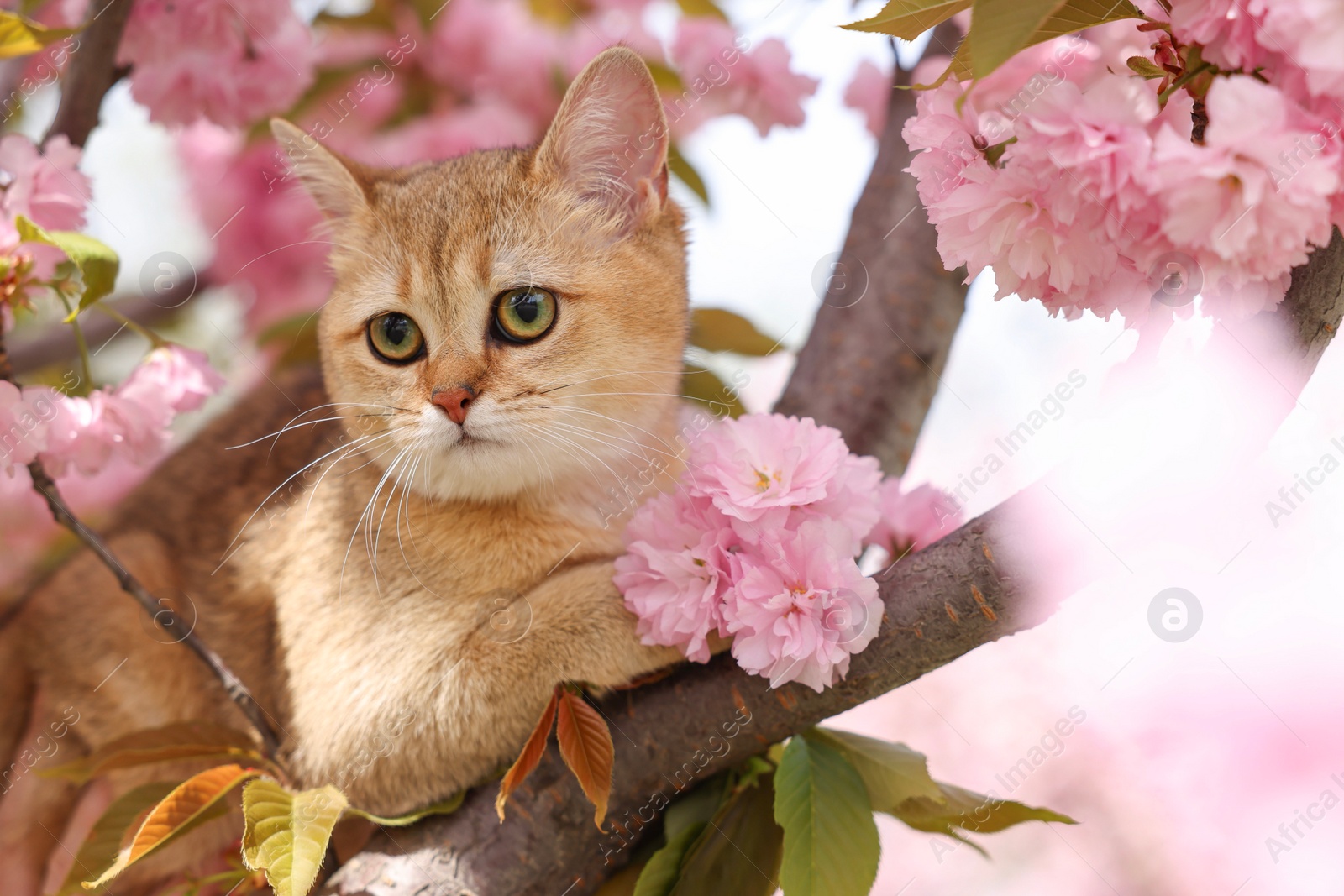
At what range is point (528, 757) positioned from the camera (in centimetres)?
129

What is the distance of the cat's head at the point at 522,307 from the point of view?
148 centimetres

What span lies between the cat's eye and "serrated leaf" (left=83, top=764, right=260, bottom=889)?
2.24 feet

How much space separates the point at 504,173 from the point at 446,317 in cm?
31

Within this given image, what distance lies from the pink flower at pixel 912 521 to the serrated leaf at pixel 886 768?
42cm

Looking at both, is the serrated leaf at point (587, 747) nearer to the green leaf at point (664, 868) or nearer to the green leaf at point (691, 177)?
the green leaf at point (664, 868)

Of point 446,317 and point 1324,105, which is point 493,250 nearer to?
point 446,317

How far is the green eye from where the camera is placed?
1.52 meters

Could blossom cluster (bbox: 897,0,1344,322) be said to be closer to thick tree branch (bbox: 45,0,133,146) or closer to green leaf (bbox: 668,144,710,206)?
green leaf (bbox: 668,144,710,206)

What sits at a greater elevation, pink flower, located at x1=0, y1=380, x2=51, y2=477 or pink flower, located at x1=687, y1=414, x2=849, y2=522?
pink flower, located at x1=0, y1=380, x2=51, y2=477

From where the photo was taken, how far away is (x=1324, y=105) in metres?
0.85

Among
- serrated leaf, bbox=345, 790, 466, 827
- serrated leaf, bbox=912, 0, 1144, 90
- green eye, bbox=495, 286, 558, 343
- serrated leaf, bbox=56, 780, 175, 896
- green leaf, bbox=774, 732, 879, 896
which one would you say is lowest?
serrated leaf, bbox=345, 790, 466, 827

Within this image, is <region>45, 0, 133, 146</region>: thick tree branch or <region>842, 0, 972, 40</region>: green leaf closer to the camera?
<region>842, 0, 972, 40</region>: green leaf

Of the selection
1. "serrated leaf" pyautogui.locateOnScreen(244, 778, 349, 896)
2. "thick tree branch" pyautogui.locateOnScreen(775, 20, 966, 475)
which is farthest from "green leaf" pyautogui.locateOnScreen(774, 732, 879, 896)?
"thick tree branch" pyautogui.locateOnScreen(775, 20, 966, 475)

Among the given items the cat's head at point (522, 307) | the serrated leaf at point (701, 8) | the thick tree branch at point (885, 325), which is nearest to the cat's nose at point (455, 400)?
the cat's head at point (522, 307)
